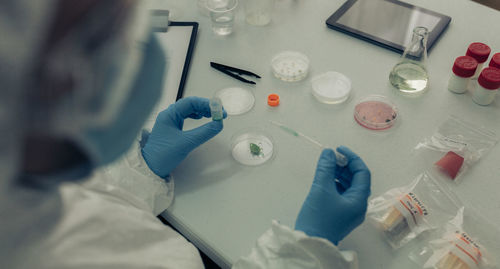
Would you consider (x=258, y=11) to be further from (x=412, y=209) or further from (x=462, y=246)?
(x=462, y=246)

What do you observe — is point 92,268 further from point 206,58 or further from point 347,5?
point 347,5

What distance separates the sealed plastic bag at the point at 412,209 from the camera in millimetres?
937

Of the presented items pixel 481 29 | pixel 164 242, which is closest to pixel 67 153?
pixel 164 242

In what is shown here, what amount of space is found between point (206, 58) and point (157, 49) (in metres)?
0.75

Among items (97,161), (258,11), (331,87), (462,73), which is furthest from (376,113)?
(97,161)

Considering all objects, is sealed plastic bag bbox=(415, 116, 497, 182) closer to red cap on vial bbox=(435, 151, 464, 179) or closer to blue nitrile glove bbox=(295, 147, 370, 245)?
red cap on vial bbox=(435, 151, 464, 179)

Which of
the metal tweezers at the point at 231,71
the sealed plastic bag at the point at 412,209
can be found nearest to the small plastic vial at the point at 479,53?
the sealed plastic bag at the point at 412,209

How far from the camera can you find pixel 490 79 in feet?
3.73

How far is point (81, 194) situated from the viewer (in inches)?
34.4

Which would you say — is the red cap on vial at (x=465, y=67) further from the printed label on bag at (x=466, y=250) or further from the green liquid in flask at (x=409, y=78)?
the printed label on bag at (x=466, y=250)

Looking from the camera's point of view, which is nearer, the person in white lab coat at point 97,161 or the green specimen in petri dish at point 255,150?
the person in white lab coat at point 97,161

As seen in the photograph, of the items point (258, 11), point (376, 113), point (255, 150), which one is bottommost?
point (255, 150)

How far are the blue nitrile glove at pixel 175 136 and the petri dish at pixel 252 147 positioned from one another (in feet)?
0.26

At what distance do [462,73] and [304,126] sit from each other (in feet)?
1.62
